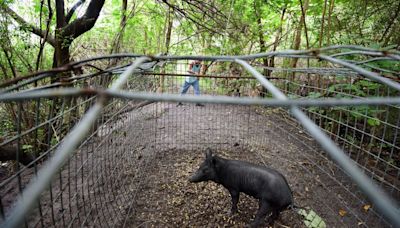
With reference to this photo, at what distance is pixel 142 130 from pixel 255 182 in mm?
1758

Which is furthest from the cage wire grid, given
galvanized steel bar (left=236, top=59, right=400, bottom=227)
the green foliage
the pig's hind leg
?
the pig's hind leg

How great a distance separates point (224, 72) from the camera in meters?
6.60

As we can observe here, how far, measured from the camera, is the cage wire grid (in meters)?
0.59

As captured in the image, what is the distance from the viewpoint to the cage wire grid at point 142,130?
59 centimetres

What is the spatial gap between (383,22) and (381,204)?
4498 mm

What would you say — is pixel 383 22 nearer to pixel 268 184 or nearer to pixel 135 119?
pixel 268 184

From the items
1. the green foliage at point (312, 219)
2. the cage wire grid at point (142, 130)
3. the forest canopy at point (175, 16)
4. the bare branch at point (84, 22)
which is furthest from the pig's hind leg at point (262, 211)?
the bare branch at point (84, 22)

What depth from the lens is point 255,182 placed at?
2482mm

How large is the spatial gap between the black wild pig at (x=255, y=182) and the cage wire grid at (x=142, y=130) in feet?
1.97

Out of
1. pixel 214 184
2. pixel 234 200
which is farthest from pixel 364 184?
pixel 214 184

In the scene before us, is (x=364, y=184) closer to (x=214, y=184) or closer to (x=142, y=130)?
(x=214, y=184)

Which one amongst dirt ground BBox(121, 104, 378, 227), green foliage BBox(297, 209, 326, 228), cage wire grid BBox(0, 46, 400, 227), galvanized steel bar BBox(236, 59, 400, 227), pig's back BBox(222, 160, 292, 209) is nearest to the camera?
galvanized steel bar BBox(236, 59, 400, 227)

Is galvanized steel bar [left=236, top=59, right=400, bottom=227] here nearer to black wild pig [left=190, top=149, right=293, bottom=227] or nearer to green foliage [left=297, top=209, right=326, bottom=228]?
black wild pig [left=190, top=149, right=293, bottom=227]

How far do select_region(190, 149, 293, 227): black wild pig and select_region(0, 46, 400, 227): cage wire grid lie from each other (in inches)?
23.7
